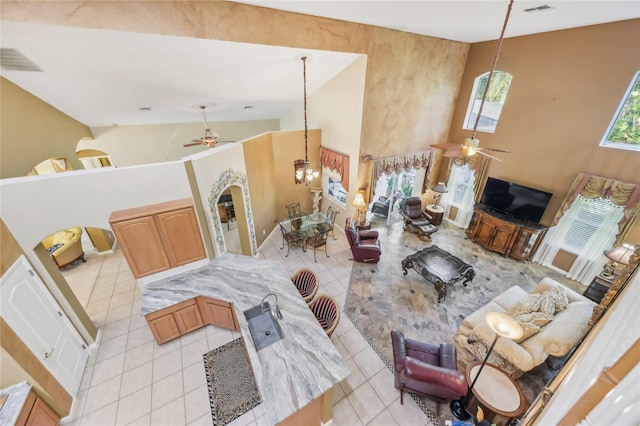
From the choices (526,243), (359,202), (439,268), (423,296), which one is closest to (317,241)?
(359,202)

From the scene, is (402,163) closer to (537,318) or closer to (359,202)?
(359,202)

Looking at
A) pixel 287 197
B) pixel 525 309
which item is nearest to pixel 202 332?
pixel 287 197

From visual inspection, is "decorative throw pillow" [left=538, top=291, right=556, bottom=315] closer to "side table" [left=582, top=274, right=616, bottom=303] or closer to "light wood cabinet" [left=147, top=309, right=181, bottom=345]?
"side table" [left=582, top=274, right=616, bottom=303]

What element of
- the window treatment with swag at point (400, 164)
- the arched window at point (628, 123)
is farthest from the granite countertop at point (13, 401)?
the arched window at point (628, 123)

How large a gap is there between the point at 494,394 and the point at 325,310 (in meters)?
2.45

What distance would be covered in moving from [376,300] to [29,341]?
545 centimetres

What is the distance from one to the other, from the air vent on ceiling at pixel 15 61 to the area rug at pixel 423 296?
6307mm

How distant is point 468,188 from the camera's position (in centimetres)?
787

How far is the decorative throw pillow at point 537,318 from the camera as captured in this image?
3.90 m

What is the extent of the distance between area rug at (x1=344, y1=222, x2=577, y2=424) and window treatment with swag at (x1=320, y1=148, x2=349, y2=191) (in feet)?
7.67

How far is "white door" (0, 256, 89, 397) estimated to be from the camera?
2.96m

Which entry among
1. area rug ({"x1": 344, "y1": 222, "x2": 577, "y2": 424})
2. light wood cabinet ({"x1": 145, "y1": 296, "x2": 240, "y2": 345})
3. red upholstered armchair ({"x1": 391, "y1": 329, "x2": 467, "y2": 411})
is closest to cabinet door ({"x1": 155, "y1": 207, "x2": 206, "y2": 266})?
light wood cabinet ({"x1": 145, "y1": 296, "x2": 240, "y2": 345})

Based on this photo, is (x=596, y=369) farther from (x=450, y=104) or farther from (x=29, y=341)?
(x=450, y=104)

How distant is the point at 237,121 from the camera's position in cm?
892
